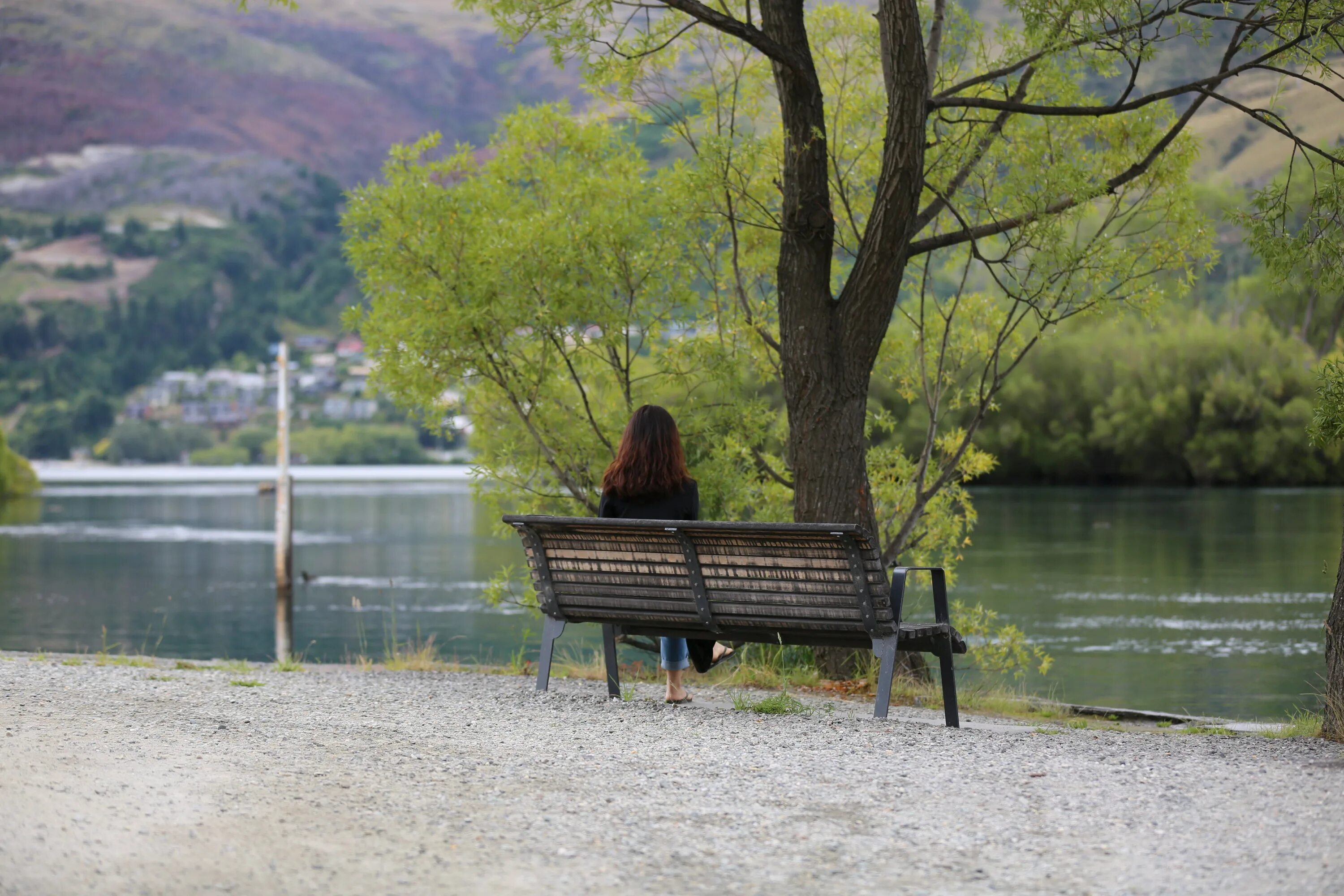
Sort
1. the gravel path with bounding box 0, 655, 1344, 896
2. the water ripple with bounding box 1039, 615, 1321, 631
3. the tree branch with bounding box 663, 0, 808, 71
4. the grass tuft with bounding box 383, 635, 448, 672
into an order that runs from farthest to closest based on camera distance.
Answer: the water ripple with bounding box 1039, 615, 1321, 631 < the grass tuft with bounding box 383, 635, 448, 672 < the tree branch with bounding box 663, 0, 808, 71 < the gravel path with bounding box 0, 655, 1344, 896

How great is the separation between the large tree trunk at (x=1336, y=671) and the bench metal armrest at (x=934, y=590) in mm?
1751

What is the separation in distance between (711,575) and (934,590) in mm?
1113

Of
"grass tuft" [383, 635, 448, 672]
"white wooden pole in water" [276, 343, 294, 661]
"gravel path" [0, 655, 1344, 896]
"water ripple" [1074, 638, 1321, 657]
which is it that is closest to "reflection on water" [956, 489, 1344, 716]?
"water ripple" [1074, 638, 1321, 657]

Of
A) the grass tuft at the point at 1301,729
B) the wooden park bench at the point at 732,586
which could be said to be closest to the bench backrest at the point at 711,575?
the wooden park bench at the point at 732,586

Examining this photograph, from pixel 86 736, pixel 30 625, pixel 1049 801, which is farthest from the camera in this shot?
pixel 30 625

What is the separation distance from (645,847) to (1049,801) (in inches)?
59.5

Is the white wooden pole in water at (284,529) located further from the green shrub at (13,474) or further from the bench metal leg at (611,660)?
the green shrub at (13,474)

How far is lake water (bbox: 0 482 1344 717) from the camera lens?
18.0m

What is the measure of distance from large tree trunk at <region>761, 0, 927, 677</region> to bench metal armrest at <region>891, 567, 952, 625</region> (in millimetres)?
1838

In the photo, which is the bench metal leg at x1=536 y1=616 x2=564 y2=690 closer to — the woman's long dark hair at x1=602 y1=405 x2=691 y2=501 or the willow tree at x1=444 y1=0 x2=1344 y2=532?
the woman's long dark hair at x1=602 y1=405 x2=691 y2=501

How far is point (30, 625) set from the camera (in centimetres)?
2302

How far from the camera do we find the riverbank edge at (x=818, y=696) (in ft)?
25.6

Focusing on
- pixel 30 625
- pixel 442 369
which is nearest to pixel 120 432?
pixel 30 625

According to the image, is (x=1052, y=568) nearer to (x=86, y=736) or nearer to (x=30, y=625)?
(x=30, y=625)
